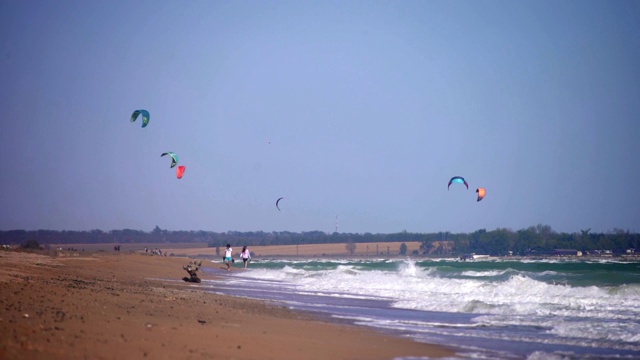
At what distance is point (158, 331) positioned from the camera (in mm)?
10000

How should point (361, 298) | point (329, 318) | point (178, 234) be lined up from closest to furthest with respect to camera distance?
1. point (329, 318)
2. point (361, 298)
3. point (178, 234)

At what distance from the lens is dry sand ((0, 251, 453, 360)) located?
8367 mm

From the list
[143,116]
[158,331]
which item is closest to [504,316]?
[158,331]

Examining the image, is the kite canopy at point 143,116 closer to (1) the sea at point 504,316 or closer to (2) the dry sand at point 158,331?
(1) the sea at point 504,316

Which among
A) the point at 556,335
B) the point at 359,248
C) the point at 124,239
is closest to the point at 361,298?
the point at 556,335

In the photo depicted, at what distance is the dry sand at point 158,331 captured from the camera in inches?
329

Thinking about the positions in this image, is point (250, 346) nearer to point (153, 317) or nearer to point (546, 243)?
point (153, 317)

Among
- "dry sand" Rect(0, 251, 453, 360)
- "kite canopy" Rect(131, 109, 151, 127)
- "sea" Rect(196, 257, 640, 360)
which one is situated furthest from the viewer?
"kite canopy" Rect(131, 109, 151, 127)

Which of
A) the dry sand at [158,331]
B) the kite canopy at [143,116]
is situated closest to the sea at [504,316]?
the dry sand at [158,331]

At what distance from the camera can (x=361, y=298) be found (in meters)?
23.0

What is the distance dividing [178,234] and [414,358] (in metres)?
176

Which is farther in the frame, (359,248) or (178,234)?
(178,234)

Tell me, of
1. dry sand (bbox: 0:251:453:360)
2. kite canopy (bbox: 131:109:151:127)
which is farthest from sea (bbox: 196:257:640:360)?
kite canopy (bbox: 131:109:151:127)

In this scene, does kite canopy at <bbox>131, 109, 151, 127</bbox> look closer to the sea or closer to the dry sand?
the sea
